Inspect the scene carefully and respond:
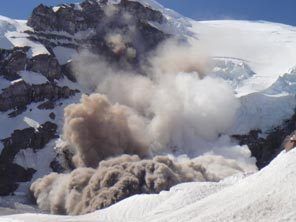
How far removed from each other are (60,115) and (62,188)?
33763mm

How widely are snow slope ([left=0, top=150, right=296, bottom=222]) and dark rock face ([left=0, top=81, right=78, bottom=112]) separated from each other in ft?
272

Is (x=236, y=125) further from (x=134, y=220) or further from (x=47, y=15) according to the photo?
(x=134, y=220)

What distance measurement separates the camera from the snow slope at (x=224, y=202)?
1806 inches

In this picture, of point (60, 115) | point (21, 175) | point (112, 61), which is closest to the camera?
point (21, 175)

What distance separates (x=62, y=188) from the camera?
115500 millimetres

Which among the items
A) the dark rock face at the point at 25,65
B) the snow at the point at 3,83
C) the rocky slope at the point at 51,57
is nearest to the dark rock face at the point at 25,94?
the rocky slope at the point at 51,57

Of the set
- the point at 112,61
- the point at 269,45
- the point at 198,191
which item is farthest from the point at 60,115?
the point at 198,191

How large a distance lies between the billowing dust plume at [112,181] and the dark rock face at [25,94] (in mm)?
28576

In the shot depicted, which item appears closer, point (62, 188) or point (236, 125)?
point (62, 188)

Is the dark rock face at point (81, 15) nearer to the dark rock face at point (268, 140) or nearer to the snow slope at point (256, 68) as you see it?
the snow slope at point (256, 68)

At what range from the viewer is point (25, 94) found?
148m

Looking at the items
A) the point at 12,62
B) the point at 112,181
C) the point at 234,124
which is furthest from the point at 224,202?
the point at 12,62

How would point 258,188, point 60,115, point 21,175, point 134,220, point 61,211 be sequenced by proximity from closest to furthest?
1. point 258,188
2. point 134,220
3. point 61,211
4. point 21,175
5. point 60,115

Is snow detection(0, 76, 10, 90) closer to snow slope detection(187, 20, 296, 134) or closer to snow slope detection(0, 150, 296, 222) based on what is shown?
snow slope detection(187, 20, 296, 134)
